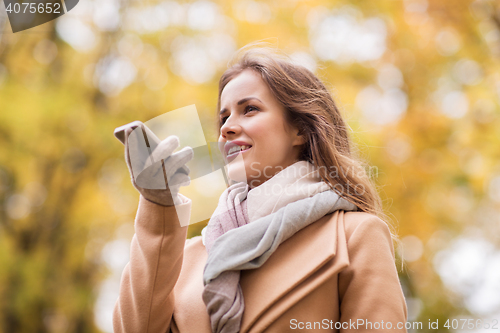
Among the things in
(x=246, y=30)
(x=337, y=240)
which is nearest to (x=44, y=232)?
(x=246, y=30)

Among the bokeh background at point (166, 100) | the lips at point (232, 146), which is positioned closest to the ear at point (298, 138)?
the lips at point (232, 146)

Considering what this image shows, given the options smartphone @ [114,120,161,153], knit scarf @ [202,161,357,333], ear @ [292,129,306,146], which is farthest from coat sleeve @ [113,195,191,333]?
ear @ [292,129,306,146]

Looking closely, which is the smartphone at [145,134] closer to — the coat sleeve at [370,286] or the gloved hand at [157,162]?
the gloved hand at [157,162]

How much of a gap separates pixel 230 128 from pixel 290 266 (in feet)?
2.09

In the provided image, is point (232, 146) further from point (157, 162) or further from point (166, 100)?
point (166, 100)

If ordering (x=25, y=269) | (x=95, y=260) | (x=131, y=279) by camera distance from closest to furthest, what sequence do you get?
1. (x=131, y=279)
2. (x=25, y=269)
3. (x=95, y=260)

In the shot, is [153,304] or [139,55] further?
[139,55]

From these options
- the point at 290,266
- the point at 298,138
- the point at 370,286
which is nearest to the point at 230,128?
the point at 298,138

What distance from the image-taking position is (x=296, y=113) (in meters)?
1.93

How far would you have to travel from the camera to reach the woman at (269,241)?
143 centimetres

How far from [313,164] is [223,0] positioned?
3837 mm

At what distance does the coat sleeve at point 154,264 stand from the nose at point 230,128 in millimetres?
376

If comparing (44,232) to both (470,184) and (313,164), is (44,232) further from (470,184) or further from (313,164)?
(470,184)

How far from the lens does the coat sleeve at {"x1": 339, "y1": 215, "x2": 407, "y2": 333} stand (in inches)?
54.5
